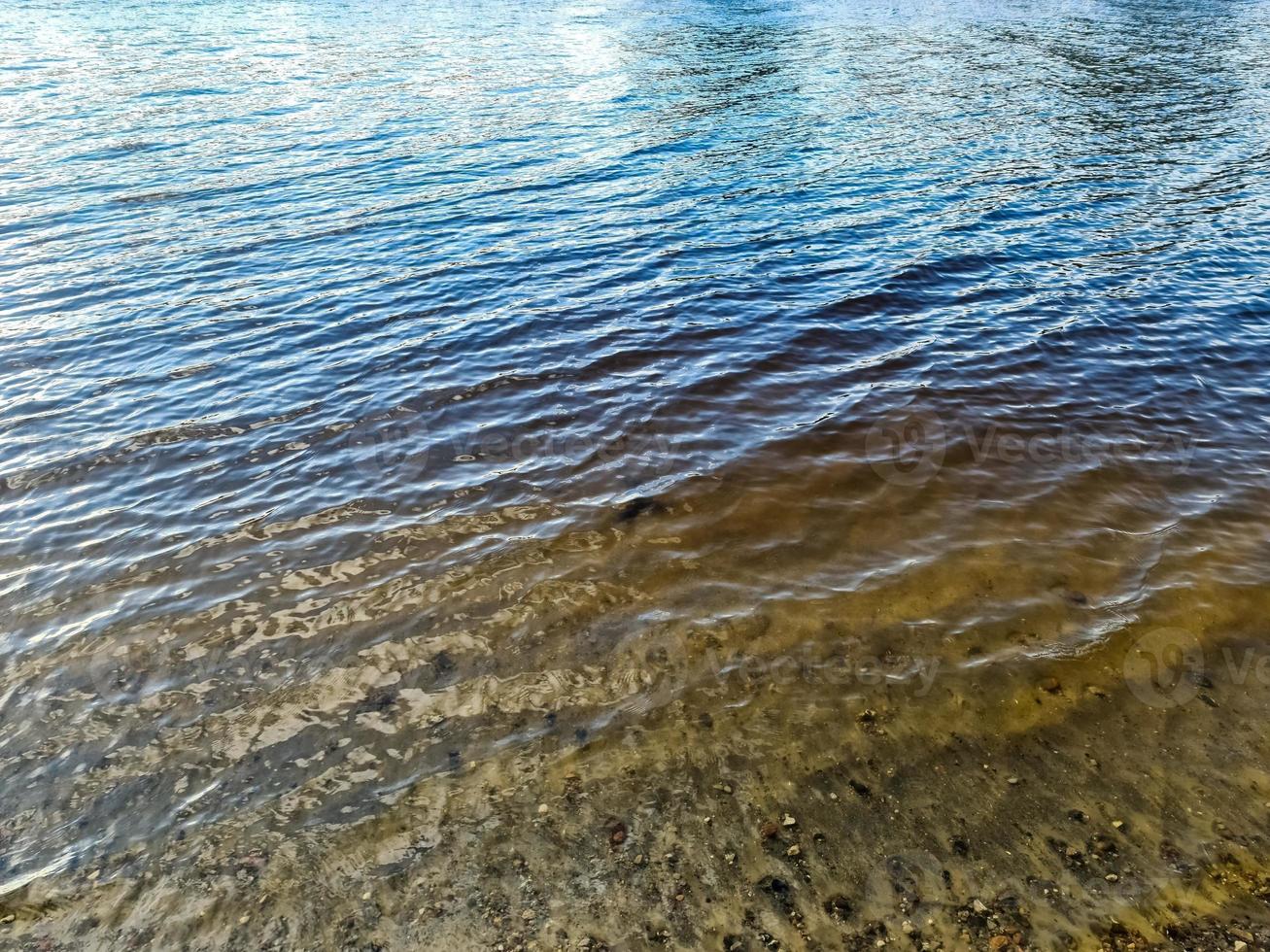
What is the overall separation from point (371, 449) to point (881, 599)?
7.17 m

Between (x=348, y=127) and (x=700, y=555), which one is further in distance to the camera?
(x=348, y=127)

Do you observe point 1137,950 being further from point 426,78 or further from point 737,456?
point 426,78

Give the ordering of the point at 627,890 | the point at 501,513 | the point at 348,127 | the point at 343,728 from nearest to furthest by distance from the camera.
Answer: the point at 627,890, the point at 343,728, the point at 501,513, the point at 348,127

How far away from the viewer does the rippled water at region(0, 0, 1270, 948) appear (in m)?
6.90

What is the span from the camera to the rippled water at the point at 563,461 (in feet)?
22.6

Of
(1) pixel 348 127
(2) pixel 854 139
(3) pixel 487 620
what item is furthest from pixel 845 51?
(3) pixel 487 620

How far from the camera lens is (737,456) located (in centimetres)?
1107

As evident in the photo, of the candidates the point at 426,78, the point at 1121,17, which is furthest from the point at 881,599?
the point at 1121,17

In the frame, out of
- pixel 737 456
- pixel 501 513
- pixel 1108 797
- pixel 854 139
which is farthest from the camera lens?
pixel 854 139

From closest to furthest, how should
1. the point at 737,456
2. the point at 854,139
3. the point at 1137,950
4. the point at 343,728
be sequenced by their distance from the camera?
the point at 1137,950, the point at 343,728, the point at 737,456, the point at 854,139

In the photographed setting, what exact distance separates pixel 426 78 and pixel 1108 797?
41.9m

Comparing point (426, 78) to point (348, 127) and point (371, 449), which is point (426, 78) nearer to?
point (348, 127)

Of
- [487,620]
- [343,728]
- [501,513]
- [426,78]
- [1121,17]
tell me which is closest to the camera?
[343,728]

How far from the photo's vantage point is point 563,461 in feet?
36.3
